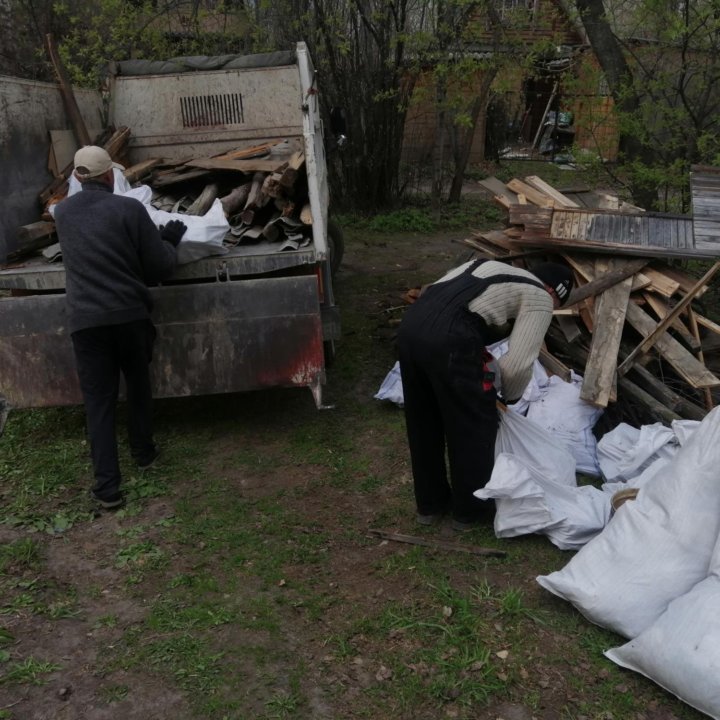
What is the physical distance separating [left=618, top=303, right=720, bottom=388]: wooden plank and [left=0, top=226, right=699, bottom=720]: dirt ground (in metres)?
1.65

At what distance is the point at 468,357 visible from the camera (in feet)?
10.7

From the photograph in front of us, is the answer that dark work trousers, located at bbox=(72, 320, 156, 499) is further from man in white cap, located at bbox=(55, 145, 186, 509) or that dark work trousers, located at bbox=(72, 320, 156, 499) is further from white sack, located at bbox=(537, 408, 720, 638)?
white sack, located at bbox=(537, 408, 720, 638)

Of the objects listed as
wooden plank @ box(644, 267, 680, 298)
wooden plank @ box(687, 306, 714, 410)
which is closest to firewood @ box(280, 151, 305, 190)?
wooden plank @ box(644, 267, 680, 298)

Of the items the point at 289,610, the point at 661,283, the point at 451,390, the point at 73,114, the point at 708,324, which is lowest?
the point at 289,610

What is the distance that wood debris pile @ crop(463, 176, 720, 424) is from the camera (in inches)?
177

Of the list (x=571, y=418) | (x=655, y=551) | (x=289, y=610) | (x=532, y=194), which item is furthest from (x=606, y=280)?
(x=289, y=610)

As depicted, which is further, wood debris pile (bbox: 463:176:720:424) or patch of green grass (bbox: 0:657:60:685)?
wood debris pile (bbox: 463:176:720:424)

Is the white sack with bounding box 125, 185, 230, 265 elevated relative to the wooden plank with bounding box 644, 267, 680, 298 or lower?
elevated

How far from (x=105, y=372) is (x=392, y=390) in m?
2.07

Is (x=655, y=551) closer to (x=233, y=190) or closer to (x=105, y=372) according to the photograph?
(x=105, y=372)

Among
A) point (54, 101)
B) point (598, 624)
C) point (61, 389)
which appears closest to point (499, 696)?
point (598, 624)

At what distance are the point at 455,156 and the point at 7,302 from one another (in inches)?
369

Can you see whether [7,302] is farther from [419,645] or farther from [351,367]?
[419,645]

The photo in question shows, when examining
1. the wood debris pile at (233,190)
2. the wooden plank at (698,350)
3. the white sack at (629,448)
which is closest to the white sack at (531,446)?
the white sack at (629,448)
